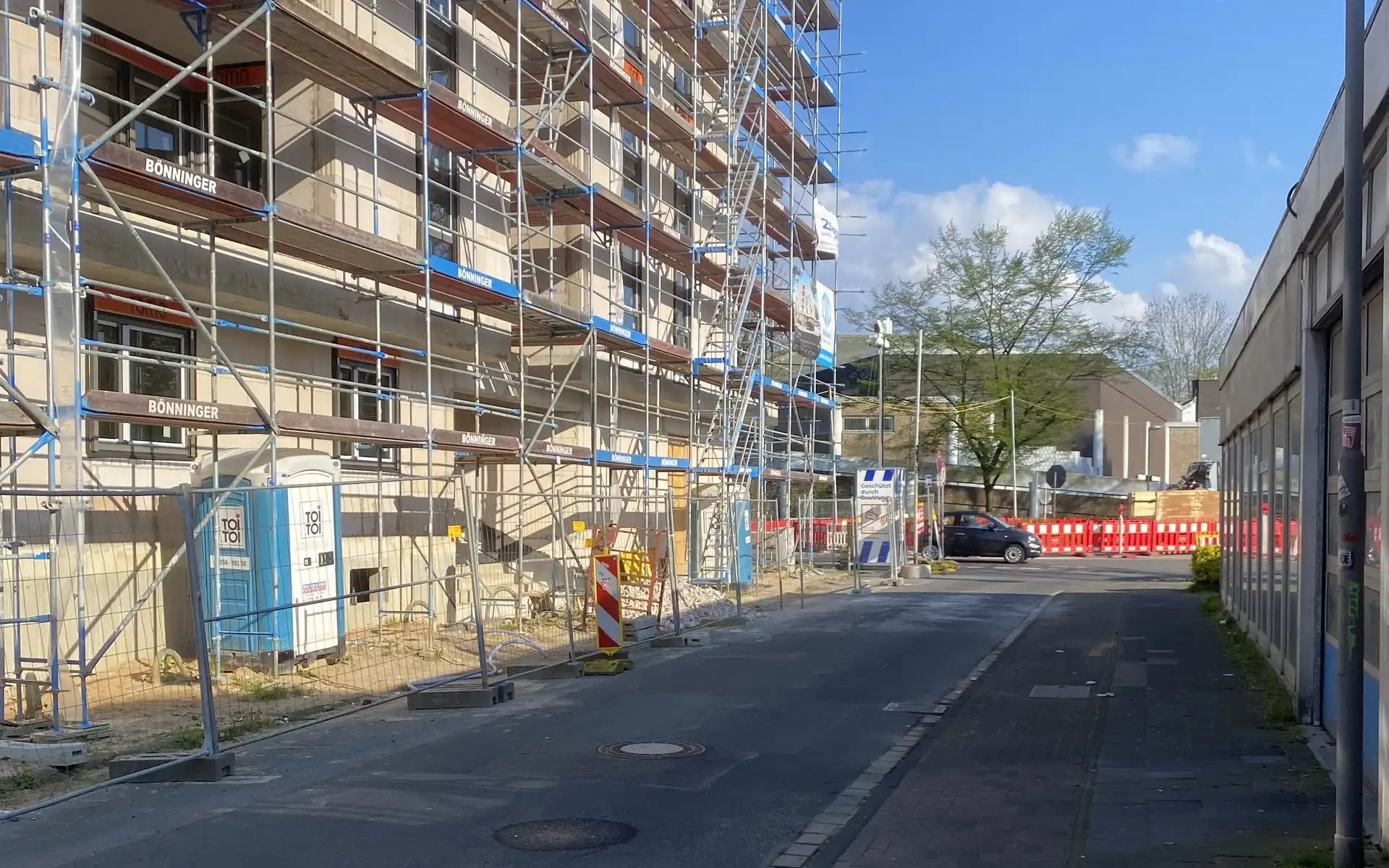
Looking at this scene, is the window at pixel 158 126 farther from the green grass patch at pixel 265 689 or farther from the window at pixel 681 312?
the window at pixel 681 312

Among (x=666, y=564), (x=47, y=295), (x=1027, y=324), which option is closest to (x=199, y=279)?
(x=47, y=295)

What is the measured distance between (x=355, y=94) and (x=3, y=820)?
10785mm

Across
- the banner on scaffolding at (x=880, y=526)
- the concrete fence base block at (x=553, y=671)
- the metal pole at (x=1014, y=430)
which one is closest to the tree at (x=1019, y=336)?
the metal pole at (x=1014, y=430)

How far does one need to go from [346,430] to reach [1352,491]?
34.4 feet

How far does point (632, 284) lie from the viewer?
26609 mm

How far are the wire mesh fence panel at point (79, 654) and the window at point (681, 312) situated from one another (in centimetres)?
1799

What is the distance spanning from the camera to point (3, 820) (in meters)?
7.22

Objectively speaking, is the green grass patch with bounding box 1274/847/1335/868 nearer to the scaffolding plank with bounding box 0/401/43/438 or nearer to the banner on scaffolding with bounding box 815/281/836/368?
the scaffolding plank with bounding box 0/401/43/438

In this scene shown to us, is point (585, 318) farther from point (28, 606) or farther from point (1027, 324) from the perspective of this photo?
point (1027, 324)

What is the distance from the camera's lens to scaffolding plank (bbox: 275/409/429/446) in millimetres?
12922

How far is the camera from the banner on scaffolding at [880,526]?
97.4ft

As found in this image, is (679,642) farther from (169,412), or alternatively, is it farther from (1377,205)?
(1377,205)

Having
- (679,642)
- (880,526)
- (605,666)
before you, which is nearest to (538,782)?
(605,666)

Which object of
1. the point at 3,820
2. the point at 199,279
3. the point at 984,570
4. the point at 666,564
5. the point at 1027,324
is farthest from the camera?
the point at 1027,324
